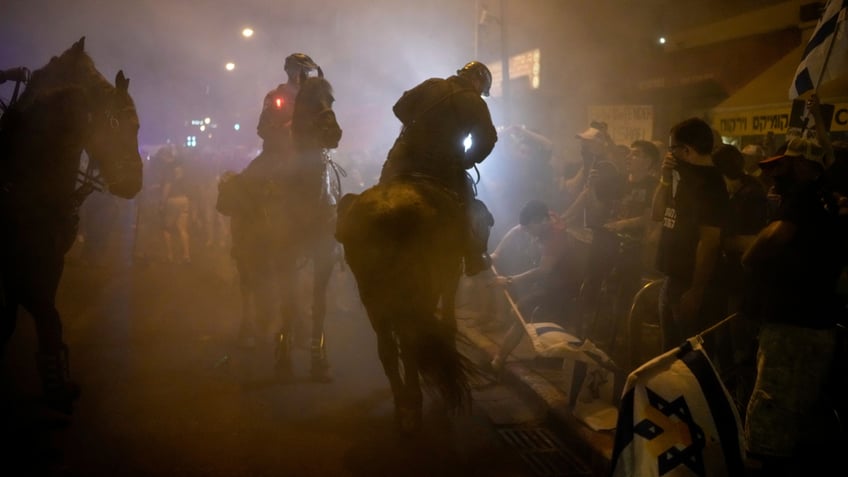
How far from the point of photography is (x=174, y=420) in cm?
521

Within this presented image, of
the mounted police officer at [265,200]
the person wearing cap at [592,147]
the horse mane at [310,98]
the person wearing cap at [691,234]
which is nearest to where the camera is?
the person wearing cap at [691,234]

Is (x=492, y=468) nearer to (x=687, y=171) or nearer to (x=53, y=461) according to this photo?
(x=687, y=171)

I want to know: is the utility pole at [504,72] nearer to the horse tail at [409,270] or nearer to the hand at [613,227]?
the hand at [613,227]

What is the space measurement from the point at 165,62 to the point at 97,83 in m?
16.8

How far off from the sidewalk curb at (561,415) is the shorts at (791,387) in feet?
3.43

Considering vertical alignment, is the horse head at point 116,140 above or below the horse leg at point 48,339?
above

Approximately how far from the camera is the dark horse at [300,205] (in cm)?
623

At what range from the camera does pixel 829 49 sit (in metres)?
5.08

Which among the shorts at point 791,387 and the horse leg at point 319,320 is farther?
the horse leg at point 319,320

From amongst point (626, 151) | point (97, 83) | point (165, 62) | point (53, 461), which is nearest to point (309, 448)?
point (53, 461)

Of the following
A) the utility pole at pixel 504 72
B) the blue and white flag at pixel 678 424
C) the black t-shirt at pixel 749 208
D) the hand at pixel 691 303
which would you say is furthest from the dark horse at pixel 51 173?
the utility pole at pixel 504 72

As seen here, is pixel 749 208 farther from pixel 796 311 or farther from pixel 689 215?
pixel 796 311

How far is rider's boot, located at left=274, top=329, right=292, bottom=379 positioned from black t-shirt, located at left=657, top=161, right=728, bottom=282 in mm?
3792

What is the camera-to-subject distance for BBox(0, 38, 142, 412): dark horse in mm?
4918
